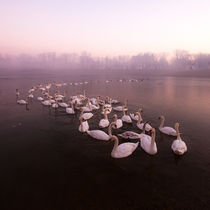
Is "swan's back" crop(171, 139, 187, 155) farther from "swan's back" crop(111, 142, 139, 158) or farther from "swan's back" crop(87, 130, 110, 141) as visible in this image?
"swan's back" crop(87, 130, 110, 141)

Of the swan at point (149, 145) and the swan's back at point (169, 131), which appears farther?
the swan's back at point (169, 131)

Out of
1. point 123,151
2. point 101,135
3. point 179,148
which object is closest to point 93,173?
point 123,151

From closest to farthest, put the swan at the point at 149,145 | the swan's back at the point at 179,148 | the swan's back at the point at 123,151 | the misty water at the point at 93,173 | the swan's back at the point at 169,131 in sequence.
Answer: the misty water at the point at 93,173, the swan's back at the point at 123,151, the swan's back at the point at 179,148, the swan at the point at 149,145, the swan's back at the point at 169,131

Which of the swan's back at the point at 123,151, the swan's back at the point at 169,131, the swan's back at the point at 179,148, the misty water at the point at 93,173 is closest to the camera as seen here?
the misty water at the point at 93,173

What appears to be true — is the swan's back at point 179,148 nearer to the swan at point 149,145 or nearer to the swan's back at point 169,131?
the swan at point 149,145

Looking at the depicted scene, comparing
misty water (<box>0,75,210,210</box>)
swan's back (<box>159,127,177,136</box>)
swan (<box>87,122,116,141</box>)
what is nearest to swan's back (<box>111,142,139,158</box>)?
misty water (<box>0,75,210,210</box>)

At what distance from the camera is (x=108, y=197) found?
665 cm

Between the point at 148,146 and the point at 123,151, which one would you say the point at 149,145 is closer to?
the point at 148,146

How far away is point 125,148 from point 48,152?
4238mm

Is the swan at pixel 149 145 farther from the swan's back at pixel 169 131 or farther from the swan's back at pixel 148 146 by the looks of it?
the swan's back at pixel 169 131

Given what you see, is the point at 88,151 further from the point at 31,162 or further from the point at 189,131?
the point at 189,131

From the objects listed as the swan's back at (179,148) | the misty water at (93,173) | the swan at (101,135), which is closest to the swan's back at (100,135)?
the swan at (101,135)

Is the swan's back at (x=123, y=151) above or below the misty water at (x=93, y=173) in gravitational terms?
Answer: above

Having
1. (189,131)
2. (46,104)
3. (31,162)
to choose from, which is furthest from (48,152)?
(46,104)
